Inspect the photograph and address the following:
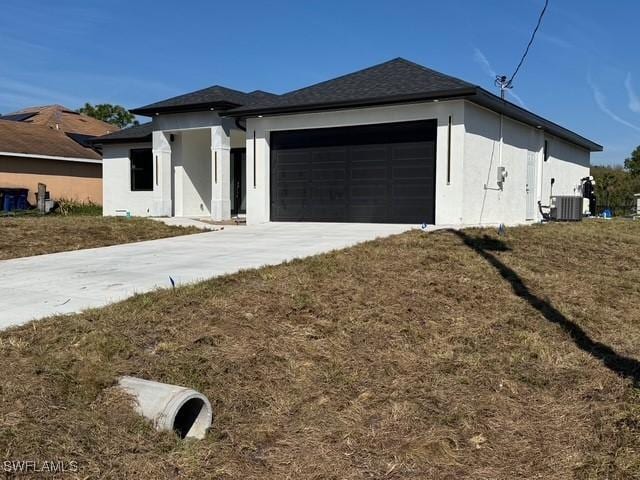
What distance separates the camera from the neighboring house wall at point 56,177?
23.4 meters

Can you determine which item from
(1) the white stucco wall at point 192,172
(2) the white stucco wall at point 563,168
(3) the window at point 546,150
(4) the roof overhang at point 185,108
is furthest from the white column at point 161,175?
(3) the window at point 546,150

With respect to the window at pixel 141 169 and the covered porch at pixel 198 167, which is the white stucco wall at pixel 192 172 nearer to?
the covered porch at pixel 198 167

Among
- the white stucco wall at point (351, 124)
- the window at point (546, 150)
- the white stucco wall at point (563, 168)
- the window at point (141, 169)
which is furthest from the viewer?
the window at point (141, 169)

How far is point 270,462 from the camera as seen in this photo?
3.76m

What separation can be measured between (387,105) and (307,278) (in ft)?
24.8

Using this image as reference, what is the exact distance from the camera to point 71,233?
12836 mm

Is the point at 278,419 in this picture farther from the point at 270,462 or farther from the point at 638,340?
the point at 638,340

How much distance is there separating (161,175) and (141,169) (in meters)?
2.73

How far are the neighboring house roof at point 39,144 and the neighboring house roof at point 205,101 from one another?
335 inches

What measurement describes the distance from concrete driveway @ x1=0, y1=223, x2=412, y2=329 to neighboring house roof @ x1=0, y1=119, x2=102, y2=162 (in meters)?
14.4

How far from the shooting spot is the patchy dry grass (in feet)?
36.5

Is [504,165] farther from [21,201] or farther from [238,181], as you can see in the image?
[21,201]

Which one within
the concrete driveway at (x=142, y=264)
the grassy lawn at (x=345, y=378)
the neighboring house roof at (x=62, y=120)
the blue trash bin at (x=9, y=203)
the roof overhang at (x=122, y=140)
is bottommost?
the grassy lawn at (x=345, y=378)

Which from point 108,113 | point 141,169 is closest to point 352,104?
point 141,169
